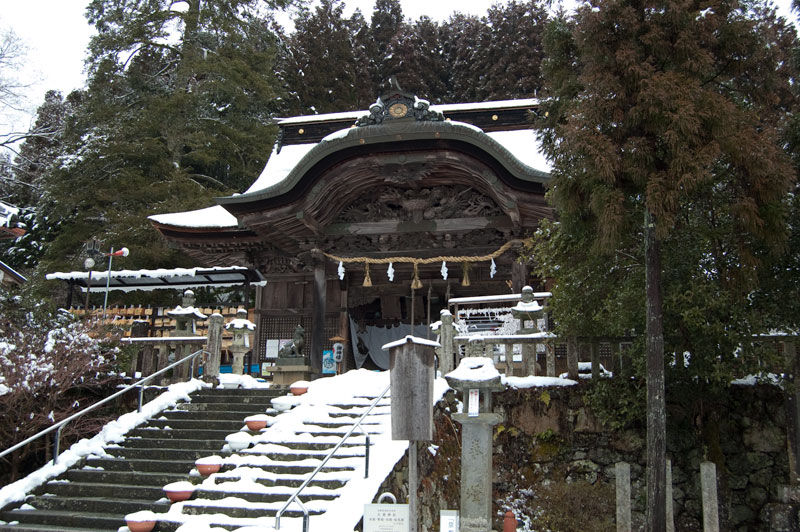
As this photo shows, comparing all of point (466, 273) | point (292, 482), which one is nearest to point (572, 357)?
point (292, 482)

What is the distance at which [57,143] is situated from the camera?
2650 centimetres

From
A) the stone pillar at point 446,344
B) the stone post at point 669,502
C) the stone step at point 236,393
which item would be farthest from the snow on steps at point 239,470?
the stone post at point 669,502

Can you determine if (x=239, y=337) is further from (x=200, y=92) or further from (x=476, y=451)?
(x=200, y=92)

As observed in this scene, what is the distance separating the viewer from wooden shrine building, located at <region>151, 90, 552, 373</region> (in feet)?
40.8

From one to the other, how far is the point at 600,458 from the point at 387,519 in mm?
4851

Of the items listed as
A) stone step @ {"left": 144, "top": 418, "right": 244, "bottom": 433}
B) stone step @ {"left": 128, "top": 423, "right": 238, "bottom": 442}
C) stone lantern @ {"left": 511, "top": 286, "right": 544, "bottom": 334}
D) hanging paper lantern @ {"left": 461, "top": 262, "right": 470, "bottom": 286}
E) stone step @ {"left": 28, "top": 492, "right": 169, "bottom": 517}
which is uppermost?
hanging paper lantern @ {"left": 461, "top": 262, "right": 470, "bottom": 286}

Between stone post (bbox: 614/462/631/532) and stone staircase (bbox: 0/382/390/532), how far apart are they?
2.92 m

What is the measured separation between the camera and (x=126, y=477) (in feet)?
27.0

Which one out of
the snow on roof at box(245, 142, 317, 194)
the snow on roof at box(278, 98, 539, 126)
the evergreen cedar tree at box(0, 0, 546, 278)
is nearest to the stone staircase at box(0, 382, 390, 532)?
the snow on roof at box(245, 142, 317, 194)

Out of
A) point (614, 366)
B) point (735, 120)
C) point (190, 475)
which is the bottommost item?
point (190, 475)

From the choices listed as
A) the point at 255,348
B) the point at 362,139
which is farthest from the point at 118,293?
the point at 362,139

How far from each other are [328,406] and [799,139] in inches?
277

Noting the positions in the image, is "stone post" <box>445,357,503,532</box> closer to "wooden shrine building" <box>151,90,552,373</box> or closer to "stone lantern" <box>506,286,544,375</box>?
"stone lantern" <box>506,286,544,375</box>

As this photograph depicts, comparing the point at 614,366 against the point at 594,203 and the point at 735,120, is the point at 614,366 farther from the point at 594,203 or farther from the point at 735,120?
the point at 735,120
